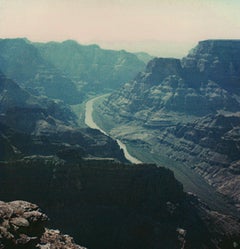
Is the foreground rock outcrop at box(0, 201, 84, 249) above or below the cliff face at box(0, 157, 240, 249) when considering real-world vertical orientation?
above

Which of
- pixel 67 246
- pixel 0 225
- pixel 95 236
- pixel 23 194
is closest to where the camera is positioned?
pixel 0 225

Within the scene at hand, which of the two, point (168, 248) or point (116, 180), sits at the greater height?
point (116, 180)

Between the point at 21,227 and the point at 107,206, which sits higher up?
the point at 21,227

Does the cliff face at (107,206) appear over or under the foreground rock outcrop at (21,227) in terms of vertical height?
under

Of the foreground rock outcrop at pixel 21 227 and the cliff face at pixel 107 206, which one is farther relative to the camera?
the cliff face at pixel 107 206

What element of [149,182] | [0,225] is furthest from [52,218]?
[0,225]

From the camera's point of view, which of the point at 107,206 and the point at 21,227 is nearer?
the point at 21,227

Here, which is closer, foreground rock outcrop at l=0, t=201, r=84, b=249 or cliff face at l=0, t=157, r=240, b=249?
foreground rock outcrop at l=0, t=201, r=84, b=249

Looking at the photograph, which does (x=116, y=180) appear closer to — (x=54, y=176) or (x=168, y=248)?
(x=54, y=176)
